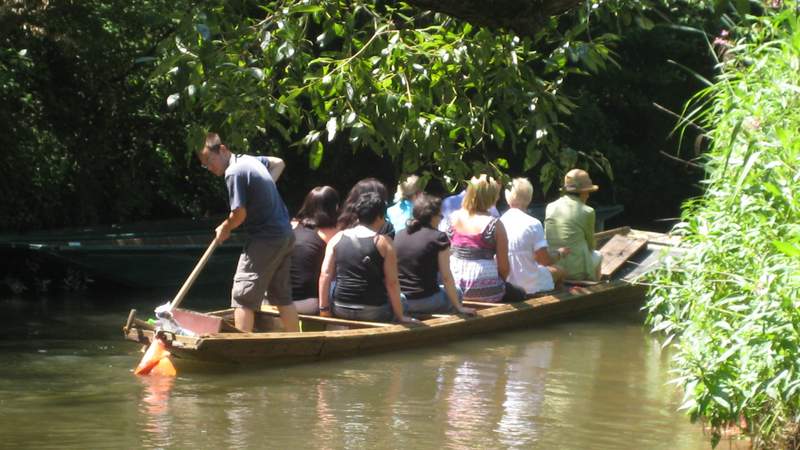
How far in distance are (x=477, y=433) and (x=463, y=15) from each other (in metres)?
3.66

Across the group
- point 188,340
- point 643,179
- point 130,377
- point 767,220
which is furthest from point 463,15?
point 643,179

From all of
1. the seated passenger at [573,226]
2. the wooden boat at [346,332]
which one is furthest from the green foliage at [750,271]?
the seated passenger at [573,226]

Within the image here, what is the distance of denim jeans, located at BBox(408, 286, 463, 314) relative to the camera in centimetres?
951

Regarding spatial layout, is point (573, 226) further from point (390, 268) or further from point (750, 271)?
point (750, 271)

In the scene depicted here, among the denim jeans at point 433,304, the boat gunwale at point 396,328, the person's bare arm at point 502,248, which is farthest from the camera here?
the person's bare arm at point 502,248

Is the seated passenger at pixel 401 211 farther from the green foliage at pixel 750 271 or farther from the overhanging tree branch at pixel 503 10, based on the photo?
the overhanging tree branch at pixel 503 10

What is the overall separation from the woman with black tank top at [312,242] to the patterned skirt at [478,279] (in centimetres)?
128

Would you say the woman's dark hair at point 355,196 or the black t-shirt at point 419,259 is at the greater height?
the woman's dark hair at point 355,196

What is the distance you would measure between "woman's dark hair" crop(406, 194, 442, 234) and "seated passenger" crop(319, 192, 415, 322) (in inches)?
19.7

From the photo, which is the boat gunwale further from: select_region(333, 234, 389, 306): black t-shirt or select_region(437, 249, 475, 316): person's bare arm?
select_region(333, 234, 389, 306): black t-shirt

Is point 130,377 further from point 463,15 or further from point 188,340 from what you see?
point 463,15

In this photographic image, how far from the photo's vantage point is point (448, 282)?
367 inches

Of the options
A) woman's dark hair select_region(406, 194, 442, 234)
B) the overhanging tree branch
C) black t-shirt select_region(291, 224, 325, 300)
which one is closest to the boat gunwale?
black t-shirt select_region(291, 224, 325, 300)

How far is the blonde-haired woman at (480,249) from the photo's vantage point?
9.82 meters
